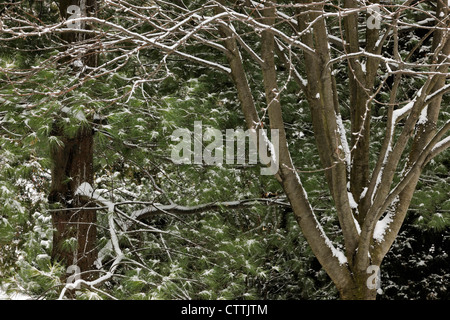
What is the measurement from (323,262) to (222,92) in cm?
323

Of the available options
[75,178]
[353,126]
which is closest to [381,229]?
[353,126]

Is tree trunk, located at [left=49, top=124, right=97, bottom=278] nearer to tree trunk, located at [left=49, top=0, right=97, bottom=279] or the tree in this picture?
tree trunk, located at [left=49, top=0, right=97, bottom=279]

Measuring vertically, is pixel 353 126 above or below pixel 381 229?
above

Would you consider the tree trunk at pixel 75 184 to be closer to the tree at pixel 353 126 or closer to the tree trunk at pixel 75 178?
the tree trunk at pixel 75 178

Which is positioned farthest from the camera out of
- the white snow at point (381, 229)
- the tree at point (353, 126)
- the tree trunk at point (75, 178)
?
the tree trunk at point (75, 178)

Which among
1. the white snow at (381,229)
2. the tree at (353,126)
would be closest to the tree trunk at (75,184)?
the tree at (353,126)

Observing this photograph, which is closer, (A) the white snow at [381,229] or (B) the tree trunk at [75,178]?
(A) the white snow at [381,229]

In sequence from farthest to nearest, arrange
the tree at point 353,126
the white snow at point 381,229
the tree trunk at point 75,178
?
the tree trunk at point 75,178 < the white snow at point 381,229 < the tree at point 353,126

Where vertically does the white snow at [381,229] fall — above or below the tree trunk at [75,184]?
below

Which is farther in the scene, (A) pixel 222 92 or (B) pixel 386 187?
(A) pixel 222 92

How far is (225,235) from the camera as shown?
19.7 feet

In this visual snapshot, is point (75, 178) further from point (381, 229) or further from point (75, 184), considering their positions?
point (381, 229)

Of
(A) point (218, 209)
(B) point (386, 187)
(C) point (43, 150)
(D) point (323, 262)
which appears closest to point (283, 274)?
(A) point (218, 209)
